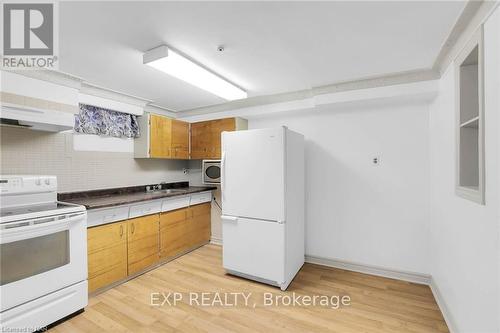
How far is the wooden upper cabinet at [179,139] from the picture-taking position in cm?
367

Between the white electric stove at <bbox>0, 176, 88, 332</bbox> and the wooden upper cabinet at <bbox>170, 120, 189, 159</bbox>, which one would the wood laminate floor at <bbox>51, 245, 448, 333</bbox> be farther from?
the wooden upper cabinet at <bbox>170, 120, 189, 159</bbox>

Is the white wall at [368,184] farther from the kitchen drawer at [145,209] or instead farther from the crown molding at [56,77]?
the crown molding at [56,77]

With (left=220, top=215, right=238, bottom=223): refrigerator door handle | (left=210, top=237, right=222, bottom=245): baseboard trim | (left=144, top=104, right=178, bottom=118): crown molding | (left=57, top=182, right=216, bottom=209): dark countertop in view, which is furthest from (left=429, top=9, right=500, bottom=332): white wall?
(left=144, top=104, right=178, bottom=118): crown molding

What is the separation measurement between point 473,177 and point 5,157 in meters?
4.08

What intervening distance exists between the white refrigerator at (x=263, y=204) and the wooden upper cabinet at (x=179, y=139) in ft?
4.01

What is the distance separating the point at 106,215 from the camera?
8.04ft

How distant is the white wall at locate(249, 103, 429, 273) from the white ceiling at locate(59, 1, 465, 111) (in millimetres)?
653

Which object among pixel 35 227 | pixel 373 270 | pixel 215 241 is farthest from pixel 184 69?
pixel 373 270

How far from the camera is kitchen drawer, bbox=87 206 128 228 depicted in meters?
2.31

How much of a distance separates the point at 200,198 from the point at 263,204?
1586 mm

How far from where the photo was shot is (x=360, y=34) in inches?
68.2

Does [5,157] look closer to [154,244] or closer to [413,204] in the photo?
[154,244]

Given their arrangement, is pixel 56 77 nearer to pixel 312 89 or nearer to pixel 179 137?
pixel 179 137

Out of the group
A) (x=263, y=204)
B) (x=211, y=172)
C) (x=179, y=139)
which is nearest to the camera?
(x=263, y=204)
